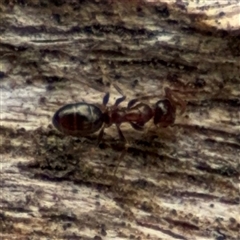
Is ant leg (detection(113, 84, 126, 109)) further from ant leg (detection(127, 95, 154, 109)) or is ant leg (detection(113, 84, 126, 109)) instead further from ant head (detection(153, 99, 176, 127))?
ant head (detection(153, 99, 176, 127))

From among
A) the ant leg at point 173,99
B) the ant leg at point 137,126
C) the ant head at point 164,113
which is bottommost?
the ant leg at point 137,126

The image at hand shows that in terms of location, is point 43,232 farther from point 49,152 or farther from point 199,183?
point 199,183

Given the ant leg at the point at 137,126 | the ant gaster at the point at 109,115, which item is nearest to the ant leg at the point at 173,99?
the ant gaster at the point at 109,115

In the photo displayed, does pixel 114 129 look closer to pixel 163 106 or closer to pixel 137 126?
pixel 137 126

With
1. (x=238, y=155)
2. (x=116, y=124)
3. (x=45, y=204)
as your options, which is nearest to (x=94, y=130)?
(x=116, y=124)

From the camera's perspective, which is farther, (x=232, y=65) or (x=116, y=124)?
(x=116, y=124)

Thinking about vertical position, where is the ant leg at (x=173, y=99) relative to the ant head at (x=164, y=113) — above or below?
above

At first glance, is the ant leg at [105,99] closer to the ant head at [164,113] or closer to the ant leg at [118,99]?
the ant leg at [118,99]
